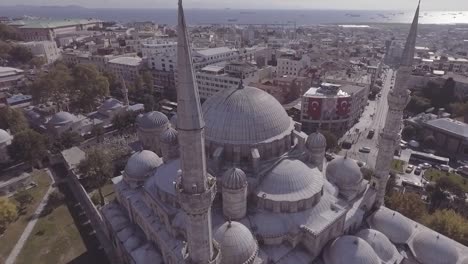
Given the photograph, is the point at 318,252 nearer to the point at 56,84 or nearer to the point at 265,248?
the point at 265,248

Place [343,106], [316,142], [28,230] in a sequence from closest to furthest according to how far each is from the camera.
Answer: [316,142] → [28,230] → [343,106]

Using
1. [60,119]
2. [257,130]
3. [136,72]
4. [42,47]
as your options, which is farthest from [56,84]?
[257,130]

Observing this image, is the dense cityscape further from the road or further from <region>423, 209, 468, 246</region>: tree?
the road

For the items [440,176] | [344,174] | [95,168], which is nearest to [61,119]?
[95,168]

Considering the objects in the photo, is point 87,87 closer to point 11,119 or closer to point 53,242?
point 11,119

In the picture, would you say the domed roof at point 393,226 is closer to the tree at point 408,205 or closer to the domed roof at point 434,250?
the domed roof at point 434,250

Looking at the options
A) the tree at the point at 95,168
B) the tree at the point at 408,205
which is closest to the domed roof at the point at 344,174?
the tree at the point at 408,205

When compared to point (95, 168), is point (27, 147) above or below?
above
